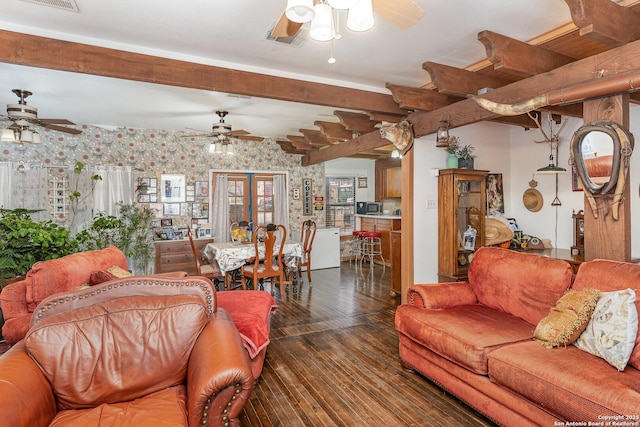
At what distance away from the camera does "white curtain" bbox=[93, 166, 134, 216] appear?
5.64 metres

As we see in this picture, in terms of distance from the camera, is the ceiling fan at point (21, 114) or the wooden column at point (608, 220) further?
the ceiling fan at point (21, 114)

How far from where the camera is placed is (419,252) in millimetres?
4441

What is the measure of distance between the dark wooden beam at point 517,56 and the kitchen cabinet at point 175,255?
16.0ft

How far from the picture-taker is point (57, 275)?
101 inches

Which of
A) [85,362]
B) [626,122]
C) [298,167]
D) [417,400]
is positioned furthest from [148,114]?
[626,122]

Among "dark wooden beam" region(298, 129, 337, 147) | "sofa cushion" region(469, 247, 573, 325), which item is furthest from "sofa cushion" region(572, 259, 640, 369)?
"dark wooden beam" region(298, 129, 337, 147)

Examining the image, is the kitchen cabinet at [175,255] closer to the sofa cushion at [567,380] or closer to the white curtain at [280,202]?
the white curtain at [280,202]

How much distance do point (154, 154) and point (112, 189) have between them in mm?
879

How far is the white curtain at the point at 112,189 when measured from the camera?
18.5 feet

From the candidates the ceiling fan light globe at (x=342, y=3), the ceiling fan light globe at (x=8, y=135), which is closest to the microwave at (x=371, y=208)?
the ceiling fan light globe at (x=8, y=135)

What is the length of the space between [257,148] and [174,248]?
2.47m

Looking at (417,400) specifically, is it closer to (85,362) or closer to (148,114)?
(85,362)

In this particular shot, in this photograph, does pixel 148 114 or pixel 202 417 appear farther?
pixel 148 114

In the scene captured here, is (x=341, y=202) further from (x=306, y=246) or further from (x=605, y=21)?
(x=605, y=21)
